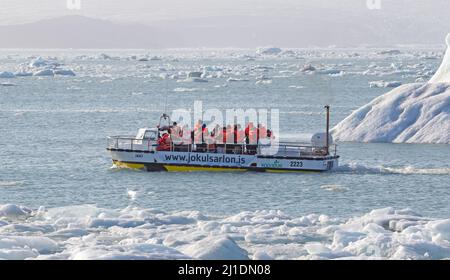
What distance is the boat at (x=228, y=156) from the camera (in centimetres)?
4234

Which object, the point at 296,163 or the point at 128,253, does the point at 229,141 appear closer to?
the point at 296,163

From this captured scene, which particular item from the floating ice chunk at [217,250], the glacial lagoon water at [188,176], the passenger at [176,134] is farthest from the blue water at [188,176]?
the floating ice chunk at [217,250]

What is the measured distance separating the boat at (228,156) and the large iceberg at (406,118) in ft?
23.1

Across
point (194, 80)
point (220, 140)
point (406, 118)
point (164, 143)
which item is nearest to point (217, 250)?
point (220, 140)

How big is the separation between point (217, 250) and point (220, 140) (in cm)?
1946

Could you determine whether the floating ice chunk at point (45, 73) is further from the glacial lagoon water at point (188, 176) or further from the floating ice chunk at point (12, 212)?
the floating ice chunk at point (12, 212)

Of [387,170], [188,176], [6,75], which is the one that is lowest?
[188,176]

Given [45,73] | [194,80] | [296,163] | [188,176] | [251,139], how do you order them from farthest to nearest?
[45,73] < [194,80] < [251,139] < [296,163] < [188,176]

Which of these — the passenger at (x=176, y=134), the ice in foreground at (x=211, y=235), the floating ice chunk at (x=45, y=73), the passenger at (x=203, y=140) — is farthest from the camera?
the floating ice chunk at (x=45, y=73)

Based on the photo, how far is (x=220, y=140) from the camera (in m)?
43.3

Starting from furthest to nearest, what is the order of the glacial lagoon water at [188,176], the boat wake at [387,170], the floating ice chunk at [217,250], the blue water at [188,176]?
the boat wake at [387,170]
the blue water at [188,176]
the glacial lagoon water at [188,176]
the floating ice chunk at [217,250]
